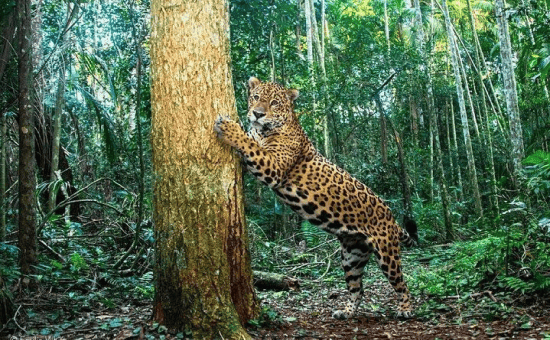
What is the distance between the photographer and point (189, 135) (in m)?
4.19

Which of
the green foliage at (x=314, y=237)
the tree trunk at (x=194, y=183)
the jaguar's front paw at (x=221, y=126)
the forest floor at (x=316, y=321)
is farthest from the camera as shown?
the green foliage at (x=314, y=237)

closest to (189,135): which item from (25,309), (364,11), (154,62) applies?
(154,62)

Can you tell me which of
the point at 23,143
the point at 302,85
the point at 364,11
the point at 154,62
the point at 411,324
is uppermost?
the point at 364,11

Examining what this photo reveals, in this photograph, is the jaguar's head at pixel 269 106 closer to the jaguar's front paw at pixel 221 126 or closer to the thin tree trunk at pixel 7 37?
the jaguar's front paw at pixel 221 126

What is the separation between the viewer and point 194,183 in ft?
13.5

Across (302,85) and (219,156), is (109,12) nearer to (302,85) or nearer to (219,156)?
(302,85)

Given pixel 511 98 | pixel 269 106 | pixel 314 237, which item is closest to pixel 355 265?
pixel 269 106

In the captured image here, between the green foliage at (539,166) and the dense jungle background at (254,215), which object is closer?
the dense jungle background at (254,215)

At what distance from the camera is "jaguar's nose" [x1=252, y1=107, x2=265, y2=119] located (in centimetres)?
594

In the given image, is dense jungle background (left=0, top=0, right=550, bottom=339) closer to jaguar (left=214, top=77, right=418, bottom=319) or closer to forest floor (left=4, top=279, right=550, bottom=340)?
forest floor (left=4, top=279, right=550, bottom=340)

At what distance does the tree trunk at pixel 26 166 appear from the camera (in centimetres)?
580

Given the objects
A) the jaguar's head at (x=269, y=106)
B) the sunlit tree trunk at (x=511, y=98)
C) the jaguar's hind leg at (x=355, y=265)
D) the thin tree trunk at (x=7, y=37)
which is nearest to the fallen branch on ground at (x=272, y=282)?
the jaguar's hind leg at (x=355, y=265)

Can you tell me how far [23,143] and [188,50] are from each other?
2664mm

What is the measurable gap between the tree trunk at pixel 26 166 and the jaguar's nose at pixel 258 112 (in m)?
2.47
